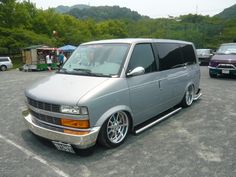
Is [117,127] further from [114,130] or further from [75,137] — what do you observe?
[75,137]

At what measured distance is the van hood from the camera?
362 cm

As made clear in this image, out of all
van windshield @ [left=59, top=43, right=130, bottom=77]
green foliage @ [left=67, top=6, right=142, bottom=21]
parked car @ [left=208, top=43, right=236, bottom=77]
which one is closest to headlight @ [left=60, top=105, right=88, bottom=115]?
van windshield @ [left=59, top=43, right=130, bottom=77]

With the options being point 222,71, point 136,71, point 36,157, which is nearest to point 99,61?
point 136,71

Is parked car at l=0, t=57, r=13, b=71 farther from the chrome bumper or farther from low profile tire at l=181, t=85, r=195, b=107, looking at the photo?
the chrome bumper

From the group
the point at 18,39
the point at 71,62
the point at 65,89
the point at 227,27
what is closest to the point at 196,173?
the point at 65,89

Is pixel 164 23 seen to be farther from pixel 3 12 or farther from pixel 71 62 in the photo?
pixel 71 62

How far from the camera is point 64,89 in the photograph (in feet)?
12.7

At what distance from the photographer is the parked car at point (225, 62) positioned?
11.3 meters

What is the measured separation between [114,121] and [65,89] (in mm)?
1032

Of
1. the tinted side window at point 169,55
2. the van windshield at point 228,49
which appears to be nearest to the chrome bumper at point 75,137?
the tinted side window at point 169,55

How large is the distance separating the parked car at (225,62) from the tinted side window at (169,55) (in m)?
6.40

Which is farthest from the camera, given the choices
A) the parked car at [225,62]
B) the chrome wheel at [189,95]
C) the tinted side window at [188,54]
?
the parked car at [225,62]

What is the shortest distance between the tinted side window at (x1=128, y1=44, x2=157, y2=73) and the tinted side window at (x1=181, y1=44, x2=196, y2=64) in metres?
1.79

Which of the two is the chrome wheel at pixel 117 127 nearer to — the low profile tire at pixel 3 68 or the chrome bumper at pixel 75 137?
the chrome bumper at pixel 75 137
